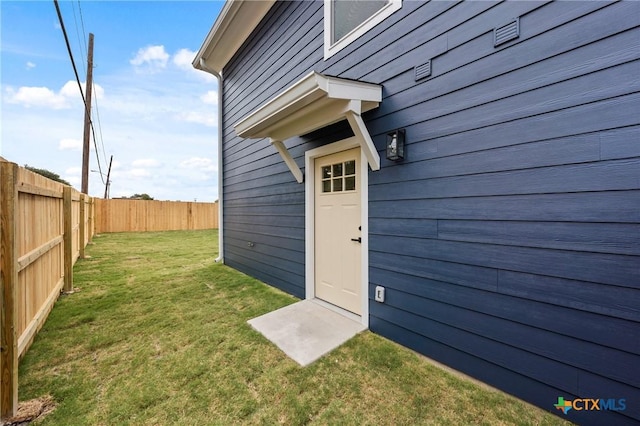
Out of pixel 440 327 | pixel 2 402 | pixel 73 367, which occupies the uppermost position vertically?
pixel 440 327

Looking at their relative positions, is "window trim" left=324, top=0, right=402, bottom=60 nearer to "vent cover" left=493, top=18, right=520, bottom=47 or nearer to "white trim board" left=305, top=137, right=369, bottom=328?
"vent cover" left=493, top=18, right=520, bottom=47

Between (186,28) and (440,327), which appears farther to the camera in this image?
(186,28)

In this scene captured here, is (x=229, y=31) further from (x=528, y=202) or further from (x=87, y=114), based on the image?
(x=87, y=114)

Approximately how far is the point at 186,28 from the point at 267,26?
157 inches

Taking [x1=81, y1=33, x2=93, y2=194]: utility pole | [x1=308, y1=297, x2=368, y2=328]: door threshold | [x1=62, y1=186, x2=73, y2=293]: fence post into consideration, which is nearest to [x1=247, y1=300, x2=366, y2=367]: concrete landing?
[x1=308, y1=297, x2=368, y2=328]: door threshold

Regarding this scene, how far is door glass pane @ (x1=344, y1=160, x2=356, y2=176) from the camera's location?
288 centimetres

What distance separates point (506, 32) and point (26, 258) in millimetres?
4089

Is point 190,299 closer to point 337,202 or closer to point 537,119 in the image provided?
point 337,202

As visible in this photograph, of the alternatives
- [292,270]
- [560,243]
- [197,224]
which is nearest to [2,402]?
[292,270]

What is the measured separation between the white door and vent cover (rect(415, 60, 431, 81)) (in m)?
0.93

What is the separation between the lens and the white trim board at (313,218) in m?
2.59

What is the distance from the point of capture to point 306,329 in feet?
8.52

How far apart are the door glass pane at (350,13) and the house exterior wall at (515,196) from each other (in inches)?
11.5

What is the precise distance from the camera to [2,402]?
142 cm
